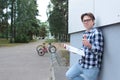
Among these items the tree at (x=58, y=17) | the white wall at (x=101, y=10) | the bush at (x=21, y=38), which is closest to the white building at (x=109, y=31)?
the white wall at (x=101, y=10)

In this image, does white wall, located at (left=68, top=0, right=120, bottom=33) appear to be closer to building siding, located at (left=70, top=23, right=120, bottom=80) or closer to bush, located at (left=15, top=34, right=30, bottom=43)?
building siding, located at (left=70, top=23, right=120, bottom=80)

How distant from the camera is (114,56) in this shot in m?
4.45

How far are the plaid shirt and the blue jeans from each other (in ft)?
0.27

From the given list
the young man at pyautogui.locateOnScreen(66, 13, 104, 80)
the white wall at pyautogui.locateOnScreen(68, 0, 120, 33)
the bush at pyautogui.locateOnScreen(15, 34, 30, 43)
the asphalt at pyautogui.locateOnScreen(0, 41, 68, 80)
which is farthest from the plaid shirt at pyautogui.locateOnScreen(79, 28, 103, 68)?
the bush at pyautogui.locateOnScreen(15, 34, 30, 43)

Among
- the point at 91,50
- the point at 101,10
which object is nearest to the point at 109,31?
the point at 91,50

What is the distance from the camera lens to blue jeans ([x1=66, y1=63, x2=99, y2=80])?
4.89m

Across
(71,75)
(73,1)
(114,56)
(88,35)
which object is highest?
(73,1)

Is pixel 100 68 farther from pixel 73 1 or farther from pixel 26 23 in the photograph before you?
pixel 26 23

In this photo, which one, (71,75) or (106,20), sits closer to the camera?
(106,20)

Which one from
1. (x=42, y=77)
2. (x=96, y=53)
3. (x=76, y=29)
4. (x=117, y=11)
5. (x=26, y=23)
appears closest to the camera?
(x=117, y=11)

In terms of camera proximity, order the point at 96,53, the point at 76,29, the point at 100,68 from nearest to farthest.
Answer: the point at 96,53
the point at 100,68
the point at 76,29

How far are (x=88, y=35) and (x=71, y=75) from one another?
0.84 meters

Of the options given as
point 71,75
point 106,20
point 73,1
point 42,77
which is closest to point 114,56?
point 106,20

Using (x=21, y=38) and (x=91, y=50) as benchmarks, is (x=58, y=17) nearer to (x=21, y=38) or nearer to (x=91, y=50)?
(x=21, y=38)
